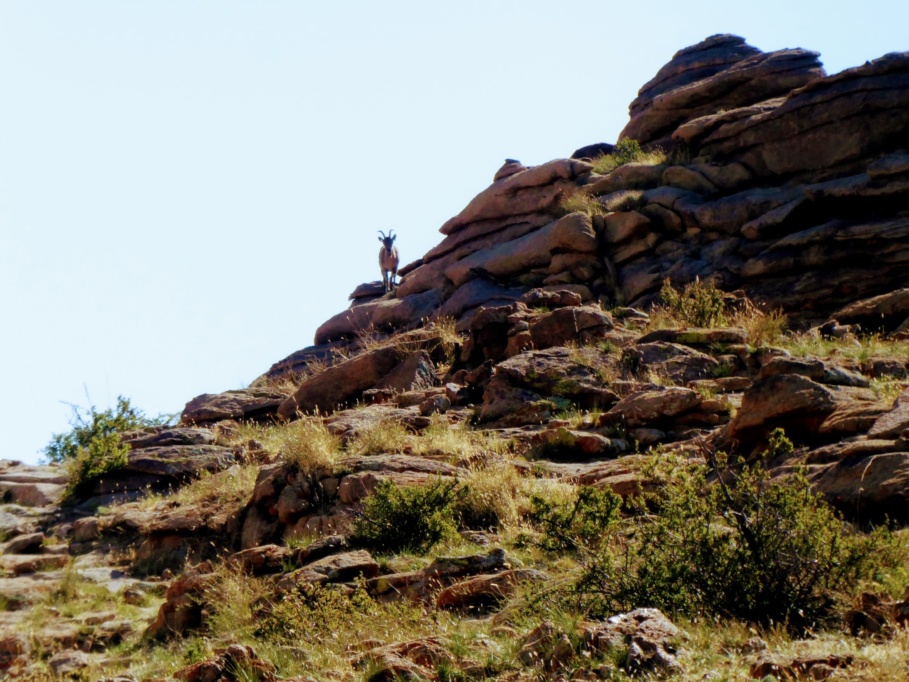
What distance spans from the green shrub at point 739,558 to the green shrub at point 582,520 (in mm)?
437

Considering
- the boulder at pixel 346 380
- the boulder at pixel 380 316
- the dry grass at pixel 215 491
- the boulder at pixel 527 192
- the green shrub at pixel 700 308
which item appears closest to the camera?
the dry grass at pixel 215 491

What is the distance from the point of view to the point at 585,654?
17.1 feet

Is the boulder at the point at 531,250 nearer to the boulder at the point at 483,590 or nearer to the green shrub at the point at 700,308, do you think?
the green shrub at the point at 700,308

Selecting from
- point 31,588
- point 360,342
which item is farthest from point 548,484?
point 360,342

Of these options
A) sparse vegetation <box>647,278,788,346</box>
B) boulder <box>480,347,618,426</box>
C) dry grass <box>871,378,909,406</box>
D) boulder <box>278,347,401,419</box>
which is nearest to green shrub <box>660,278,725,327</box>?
sparse vegetation <box>647,278,788,346</box>

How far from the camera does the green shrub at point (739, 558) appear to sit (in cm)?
590

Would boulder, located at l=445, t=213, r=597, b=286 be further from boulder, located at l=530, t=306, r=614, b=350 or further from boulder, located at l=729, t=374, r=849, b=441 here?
boulder, located at l=729, t=374, r=849, b=441

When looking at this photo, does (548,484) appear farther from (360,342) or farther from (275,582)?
(360,342)

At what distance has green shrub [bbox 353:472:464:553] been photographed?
30.4 feet

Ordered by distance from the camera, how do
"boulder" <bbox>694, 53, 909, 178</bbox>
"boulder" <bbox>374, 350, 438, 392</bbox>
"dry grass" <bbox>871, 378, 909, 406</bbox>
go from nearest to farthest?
"dry grass" <bbox>871, 378, 909, 406</bbox>, "boulder" <bbox>374, 350, 438, 392</bbox>, "boulder" <bbox>694, 53, 909, 178</bbox>

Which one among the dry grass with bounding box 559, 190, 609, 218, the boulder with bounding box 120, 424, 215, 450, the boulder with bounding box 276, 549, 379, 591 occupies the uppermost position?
the dry grass with bounding box 559, 190, 609, 218

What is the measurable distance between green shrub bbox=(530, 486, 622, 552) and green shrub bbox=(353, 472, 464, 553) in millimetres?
1727

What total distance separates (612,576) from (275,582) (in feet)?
12.6

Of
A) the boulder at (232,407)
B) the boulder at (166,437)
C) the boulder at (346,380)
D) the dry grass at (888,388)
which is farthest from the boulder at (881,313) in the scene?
the boulder at (166,437)
